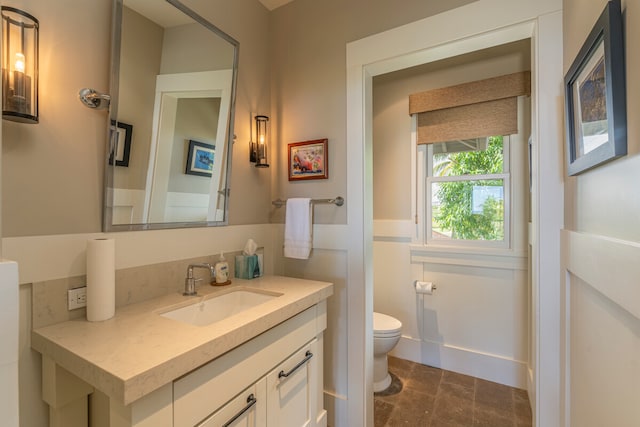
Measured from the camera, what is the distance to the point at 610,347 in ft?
2.50

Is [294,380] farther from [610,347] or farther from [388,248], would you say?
[388,248]

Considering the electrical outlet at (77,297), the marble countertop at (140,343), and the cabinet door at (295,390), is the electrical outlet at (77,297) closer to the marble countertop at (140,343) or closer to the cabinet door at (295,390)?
the marble countertop at (140,343)

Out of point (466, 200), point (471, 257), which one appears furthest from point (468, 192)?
point (471, 257)

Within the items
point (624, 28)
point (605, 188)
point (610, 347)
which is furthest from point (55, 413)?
point (624, 28)

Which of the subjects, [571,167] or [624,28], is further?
[571,167]

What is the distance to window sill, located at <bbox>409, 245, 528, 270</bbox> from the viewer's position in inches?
83.4

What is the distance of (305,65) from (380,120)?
1.03 m

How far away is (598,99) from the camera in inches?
31.5

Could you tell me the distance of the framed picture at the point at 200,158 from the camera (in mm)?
1467

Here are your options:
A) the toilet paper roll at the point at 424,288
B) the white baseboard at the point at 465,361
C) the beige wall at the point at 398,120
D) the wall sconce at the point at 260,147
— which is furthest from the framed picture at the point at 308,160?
the white baseboard at the point at 465,361

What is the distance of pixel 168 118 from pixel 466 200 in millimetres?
2194

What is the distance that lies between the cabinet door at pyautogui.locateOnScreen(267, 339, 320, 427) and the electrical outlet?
2.47ft

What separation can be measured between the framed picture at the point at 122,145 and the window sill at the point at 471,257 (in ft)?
6.94

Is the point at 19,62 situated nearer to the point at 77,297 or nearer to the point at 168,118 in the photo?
the point at 168,118
